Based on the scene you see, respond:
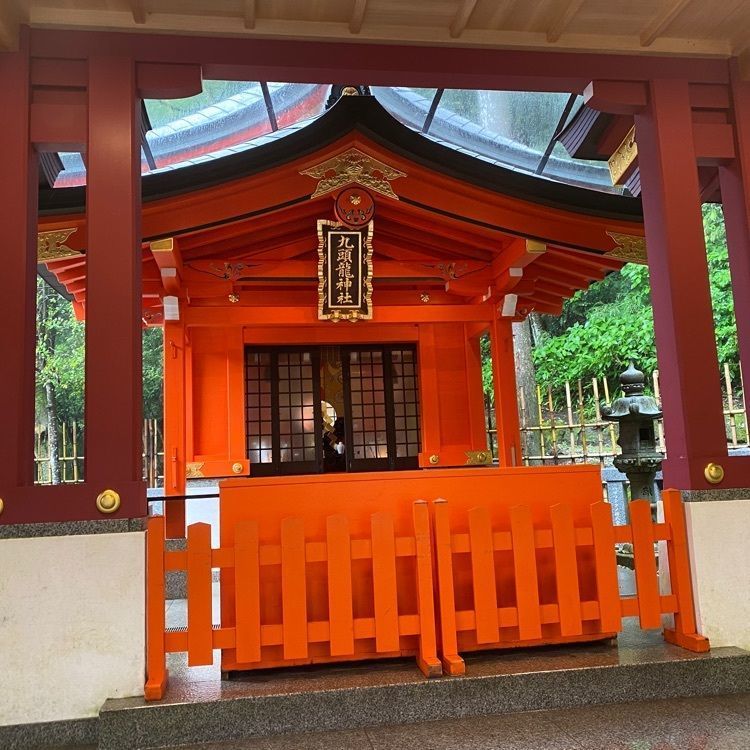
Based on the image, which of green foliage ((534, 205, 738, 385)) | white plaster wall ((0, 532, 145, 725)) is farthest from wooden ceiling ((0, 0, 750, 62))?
green foliage ((534, 205, 738, 385))

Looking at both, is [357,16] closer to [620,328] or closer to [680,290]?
[680,290]

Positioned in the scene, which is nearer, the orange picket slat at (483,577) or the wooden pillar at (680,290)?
the orange picket slat at (483,577)

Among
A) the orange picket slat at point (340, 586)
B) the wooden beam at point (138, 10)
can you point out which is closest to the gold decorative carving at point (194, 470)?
the orange picket slat at point (340, 586)

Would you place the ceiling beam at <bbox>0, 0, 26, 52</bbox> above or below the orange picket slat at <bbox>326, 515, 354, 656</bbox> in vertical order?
above

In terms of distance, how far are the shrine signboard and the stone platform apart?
500 cm

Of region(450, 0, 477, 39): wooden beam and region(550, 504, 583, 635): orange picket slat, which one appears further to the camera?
region(450, 0, 477, 39): wooden beam

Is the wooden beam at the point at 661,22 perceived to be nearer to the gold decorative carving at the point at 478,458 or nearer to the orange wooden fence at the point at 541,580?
the orange wooden fence at the point at 541,580

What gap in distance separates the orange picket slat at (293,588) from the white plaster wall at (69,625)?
0.67m

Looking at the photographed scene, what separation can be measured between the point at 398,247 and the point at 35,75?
A: 527 centimetres

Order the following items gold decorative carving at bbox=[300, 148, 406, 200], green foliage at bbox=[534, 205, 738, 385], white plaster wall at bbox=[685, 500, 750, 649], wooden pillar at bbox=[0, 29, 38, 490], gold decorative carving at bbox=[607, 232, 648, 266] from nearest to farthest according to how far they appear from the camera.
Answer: wooden pillar at bbox=[0, 29, 38, 490]
white plaster wall at bbox=[685, 500, 750, 649]
gold decorative carving at bbox=[300, 148, 406, 200]
gold decorative carving at bbox=[607, 232, 648, 266]
green foliage at bbox=[534, 205, 738, 385]

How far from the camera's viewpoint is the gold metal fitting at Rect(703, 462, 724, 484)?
3.66m

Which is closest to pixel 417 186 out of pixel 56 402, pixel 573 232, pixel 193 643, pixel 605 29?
pixel 573 232

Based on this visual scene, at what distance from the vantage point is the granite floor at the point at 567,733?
2.72 metres

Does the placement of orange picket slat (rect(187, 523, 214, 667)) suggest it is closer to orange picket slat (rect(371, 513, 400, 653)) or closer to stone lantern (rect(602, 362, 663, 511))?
orange picket slat (rect(371, 513, 400, 653))
